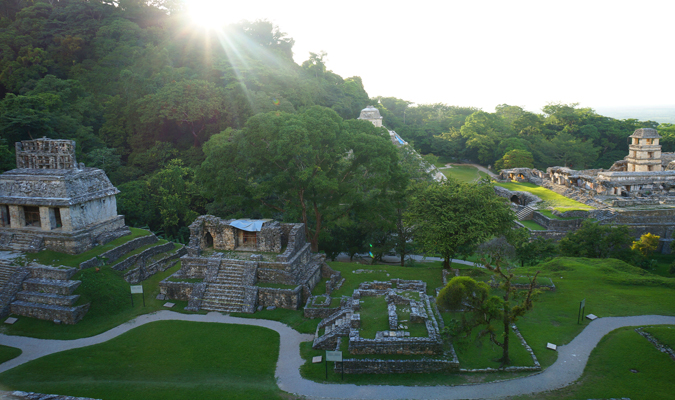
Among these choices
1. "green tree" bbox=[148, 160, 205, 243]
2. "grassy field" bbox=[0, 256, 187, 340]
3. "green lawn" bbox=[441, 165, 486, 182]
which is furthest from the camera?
"green lawn" bbox=[441, 165, 486, 182]

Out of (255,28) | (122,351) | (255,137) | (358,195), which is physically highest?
(255,28)

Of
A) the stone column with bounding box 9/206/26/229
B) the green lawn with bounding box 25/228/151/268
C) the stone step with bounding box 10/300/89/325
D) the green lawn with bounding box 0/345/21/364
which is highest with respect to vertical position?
the stone column with bounding box 9/206/26/229

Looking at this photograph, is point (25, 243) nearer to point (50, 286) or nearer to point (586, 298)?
point (50, 286)

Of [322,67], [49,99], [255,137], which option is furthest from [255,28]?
[255,137]

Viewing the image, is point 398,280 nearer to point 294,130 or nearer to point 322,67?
point 294,130

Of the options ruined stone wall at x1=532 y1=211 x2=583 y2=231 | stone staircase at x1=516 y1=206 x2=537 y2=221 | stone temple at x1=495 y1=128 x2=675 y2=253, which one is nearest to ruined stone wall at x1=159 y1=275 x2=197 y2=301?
stone temple at x1=495 y1=128 x2=675 y2=253

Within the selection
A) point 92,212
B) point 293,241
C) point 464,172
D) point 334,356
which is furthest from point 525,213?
point 92,212

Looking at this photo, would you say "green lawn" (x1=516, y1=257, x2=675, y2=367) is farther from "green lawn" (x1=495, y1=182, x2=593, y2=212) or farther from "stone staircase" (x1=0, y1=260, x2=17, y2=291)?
"stone staircase" (x1=0, y1=260, x2=17, y2=291)
